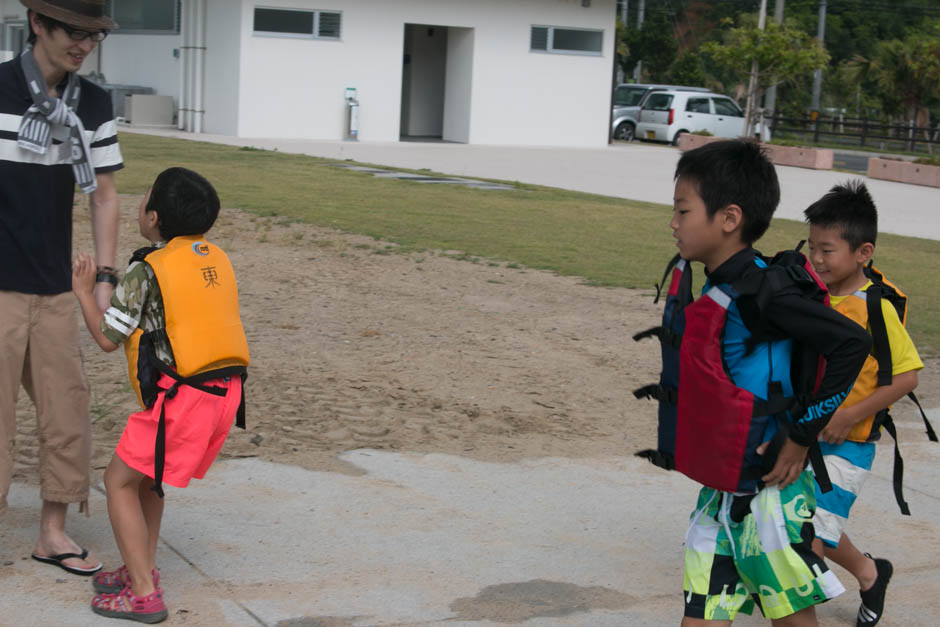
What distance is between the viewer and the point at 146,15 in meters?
30.2

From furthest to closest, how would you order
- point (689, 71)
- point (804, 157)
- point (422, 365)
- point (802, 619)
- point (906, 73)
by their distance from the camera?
point (689, 71)
point (906, 73)
point (804, 157)
point (422, 365)
point (802, 619)

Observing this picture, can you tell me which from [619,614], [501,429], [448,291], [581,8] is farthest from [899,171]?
[619,614]

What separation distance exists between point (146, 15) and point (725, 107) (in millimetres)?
16922

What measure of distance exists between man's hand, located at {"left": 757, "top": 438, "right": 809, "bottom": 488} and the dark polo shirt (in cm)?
231

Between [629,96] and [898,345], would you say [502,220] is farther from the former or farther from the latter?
[629,96]

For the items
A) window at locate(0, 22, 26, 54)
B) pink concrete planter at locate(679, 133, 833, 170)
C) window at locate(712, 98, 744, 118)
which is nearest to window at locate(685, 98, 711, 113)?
window at locate(712, 98, 744, 118)

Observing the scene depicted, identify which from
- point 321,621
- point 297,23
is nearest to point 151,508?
point 321,621

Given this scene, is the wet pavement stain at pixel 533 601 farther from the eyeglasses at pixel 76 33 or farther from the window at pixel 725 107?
the window at pixel 725 107

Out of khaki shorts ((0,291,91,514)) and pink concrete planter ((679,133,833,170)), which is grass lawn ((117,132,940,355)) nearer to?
khaki shorts ((0,291,91,514))

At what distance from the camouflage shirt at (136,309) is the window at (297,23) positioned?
79.5 feet

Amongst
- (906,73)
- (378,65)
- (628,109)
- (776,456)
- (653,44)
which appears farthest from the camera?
(653,44)

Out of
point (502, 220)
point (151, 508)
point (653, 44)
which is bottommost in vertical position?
point (151, 508)

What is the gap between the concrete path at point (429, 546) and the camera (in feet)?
12.0

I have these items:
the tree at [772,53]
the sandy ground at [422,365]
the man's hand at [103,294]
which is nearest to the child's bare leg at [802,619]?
the man's hand at [103,294]
